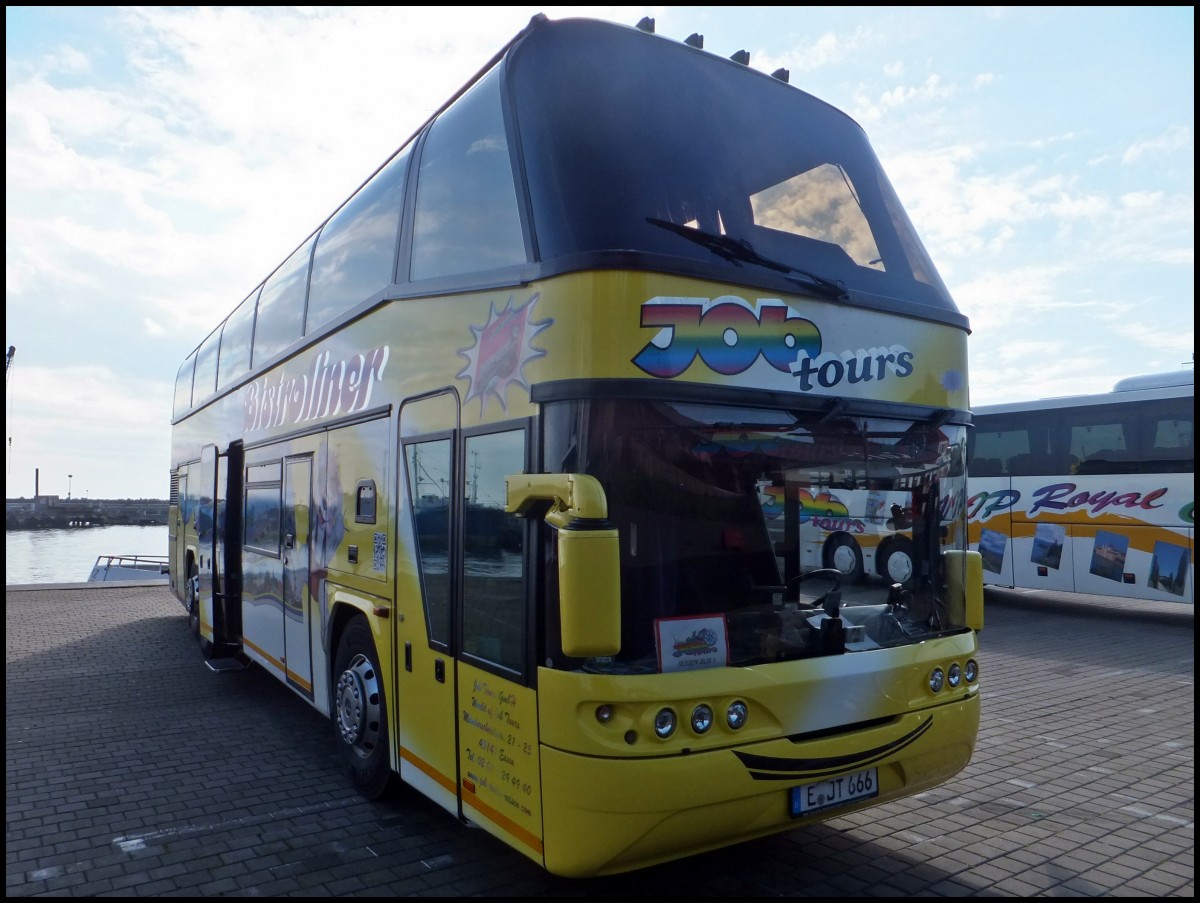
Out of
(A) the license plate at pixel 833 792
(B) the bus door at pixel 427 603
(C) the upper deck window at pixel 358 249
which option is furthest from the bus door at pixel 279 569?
(A) the license plate at pixel 833 792

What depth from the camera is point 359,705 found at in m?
5.57

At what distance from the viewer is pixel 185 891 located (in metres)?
4.27

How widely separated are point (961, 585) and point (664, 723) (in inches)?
81.5

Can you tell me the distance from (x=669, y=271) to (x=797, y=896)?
288 cm

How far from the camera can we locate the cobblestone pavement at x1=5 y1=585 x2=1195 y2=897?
14.2ft

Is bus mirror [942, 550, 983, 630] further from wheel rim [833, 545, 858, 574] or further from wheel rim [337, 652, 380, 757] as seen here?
wheel rim [337, 652, 380, 757]

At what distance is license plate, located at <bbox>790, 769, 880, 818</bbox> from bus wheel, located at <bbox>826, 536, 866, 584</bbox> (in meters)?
0.89

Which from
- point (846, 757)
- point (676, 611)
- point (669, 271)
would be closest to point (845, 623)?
point (846, 757)

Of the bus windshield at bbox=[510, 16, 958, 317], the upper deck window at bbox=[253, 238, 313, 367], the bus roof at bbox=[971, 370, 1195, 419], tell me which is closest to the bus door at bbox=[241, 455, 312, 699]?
the upper deck window at bbox=[253, 238, 313, 367]

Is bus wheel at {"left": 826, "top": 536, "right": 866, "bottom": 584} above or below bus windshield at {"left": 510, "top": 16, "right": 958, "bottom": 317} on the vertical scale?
below

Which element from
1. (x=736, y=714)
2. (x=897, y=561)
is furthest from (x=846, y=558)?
(x=736, y=714)

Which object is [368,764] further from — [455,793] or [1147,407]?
[1147,407]

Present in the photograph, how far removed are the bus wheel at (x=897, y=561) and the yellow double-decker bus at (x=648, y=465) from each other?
57 mm

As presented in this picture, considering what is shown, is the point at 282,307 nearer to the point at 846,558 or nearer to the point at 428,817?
the point at 428,817
